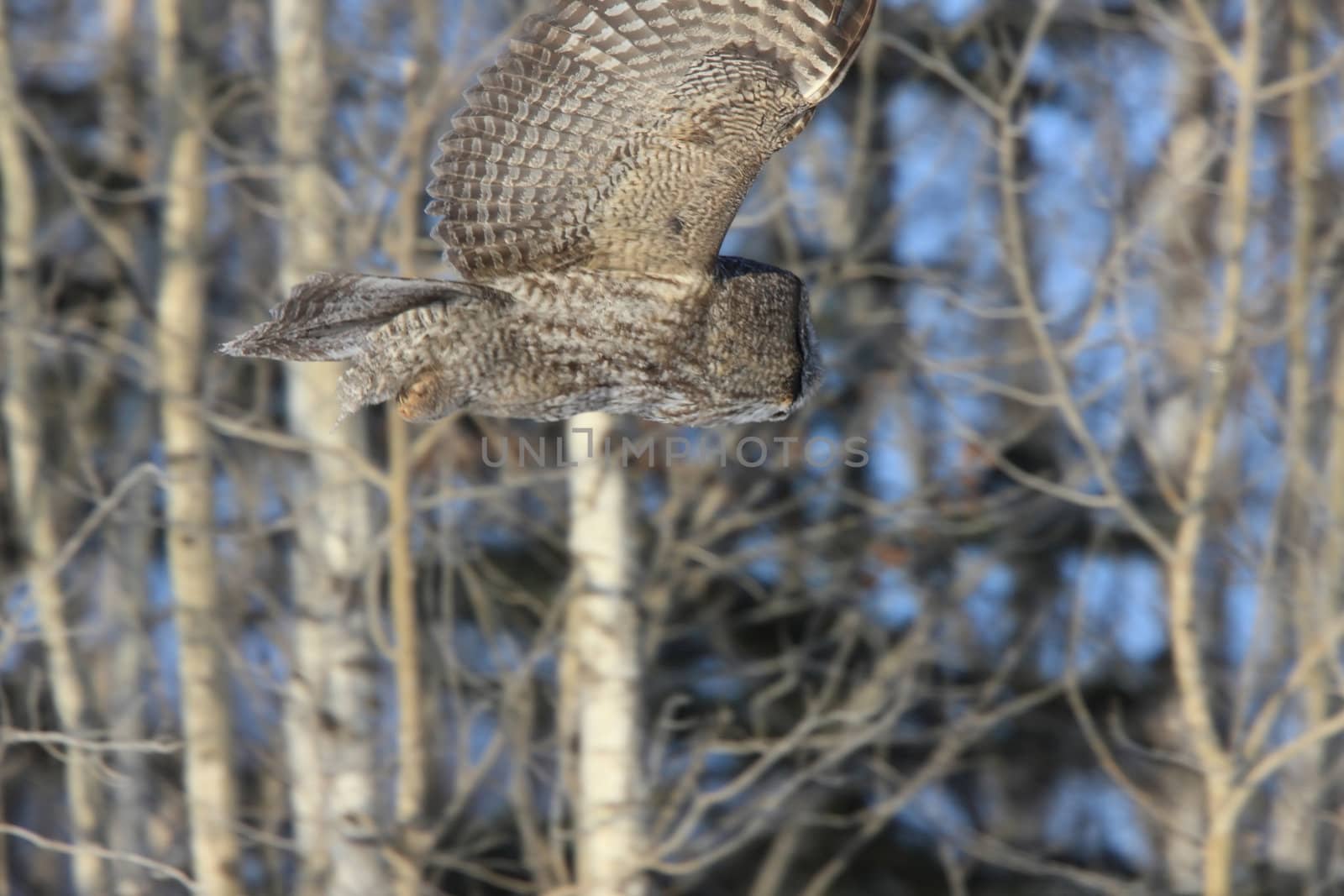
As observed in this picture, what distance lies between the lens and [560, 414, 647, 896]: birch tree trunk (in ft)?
18.9

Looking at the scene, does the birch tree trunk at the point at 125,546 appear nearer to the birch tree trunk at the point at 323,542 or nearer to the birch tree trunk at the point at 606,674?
the birch tree trunk at the point at 323,542

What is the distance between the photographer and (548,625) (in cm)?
583

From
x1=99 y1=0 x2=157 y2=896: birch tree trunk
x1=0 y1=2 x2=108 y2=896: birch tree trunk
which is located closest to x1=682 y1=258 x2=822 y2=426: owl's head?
x1=99 y1=0 x2=157 y2=896: birch tree trunk

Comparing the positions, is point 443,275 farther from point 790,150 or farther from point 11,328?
point 790,150

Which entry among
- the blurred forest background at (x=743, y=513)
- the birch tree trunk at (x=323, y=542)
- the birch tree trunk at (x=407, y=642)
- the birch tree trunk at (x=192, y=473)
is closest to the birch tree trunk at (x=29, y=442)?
the blurred forest background at (x=743, y=513)

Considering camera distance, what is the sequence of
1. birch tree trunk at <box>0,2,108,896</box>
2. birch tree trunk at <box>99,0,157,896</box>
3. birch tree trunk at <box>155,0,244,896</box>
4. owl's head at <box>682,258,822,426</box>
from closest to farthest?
owl's head at <box>682,258,822,426</box>
birch tree trunk at <box>155,0,244,896</box>
birch tree trunk at <box>0,2,108,896</box>
birch tree trunk at <box>99,0,157,896</box>

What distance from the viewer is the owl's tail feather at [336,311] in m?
3.08

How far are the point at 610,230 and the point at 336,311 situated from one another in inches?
22.2

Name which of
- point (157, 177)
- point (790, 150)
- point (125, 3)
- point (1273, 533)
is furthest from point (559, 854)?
point (125, 3)

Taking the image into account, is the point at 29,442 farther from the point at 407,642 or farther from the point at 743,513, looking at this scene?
the point at 743,513

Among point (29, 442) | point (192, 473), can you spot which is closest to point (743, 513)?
point (192, 473)

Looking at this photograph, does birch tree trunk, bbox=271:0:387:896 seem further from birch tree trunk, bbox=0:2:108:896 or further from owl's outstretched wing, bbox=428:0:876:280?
owl's outstretched wing, bbox=428:0:876:280

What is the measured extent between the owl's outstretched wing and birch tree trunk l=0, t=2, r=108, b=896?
3.92m

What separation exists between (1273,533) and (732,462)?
7.32 feet
